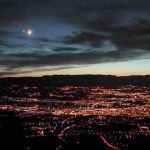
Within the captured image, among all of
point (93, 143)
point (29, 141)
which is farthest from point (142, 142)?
point (29, 141)

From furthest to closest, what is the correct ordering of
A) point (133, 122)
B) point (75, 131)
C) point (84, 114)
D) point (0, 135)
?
1. point (84, 114)
2. point (133, 122)
3. point (75, 131)
4. point (0, 135)

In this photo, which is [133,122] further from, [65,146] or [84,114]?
[65,146]

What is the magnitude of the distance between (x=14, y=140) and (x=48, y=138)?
777 inches

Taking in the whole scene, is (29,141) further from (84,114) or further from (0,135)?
(84,114)

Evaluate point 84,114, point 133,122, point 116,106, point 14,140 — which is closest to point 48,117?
point 84,114

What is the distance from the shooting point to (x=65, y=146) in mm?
95750

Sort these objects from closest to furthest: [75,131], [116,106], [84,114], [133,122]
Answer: [75,131], [133,122], [84,114], [116,106]

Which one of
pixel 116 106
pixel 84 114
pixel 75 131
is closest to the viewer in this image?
pixel 75 131

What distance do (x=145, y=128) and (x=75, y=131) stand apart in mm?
19563

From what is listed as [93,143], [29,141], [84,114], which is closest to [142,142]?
[93,143]

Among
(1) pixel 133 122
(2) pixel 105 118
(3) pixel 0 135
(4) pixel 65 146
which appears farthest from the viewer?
(2) pixel 105 118

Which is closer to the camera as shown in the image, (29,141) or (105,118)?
(29,141)

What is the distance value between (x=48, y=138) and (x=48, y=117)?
1817 inches

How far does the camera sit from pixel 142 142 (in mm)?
103438
